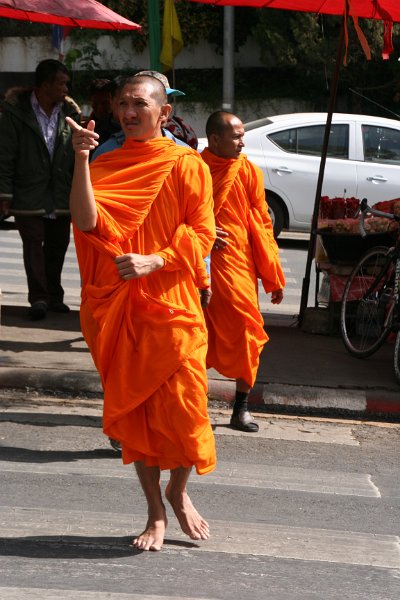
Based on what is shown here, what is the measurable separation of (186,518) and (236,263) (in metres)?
2.22

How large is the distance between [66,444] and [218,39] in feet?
67.4

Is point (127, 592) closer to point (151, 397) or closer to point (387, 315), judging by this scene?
point (151, 397)

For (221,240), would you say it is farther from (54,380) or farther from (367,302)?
(367,302)

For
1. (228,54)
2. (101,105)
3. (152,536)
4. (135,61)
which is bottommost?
(152,536)

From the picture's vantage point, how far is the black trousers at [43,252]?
30.1ft

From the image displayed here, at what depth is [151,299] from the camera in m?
4.53

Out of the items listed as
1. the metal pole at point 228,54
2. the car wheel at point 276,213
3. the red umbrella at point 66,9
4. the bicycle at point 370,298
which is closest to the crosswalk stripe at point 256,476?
the bicycle at point 370,298

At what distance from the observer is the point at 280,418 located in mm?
7070

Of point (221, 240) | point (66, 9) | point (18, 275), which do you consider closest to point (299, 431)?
point (221, 240)

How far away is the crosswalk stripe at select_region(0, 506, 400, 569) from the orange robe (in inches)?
67.3

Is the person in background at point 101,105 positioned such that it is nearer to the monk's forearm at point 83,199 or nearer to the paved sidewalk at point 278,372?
the paved sidewalk at point 278,372

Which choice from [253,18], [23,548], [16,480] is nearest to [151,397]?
[23,548]

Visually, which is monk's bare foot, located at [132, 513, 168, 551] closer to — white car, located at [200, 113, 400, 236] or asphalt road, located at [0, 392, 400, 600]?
asphalt road, located at [0, 392, 400, 600]

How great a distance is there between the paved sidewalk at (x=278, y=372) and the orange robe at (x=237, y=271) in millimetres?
838
